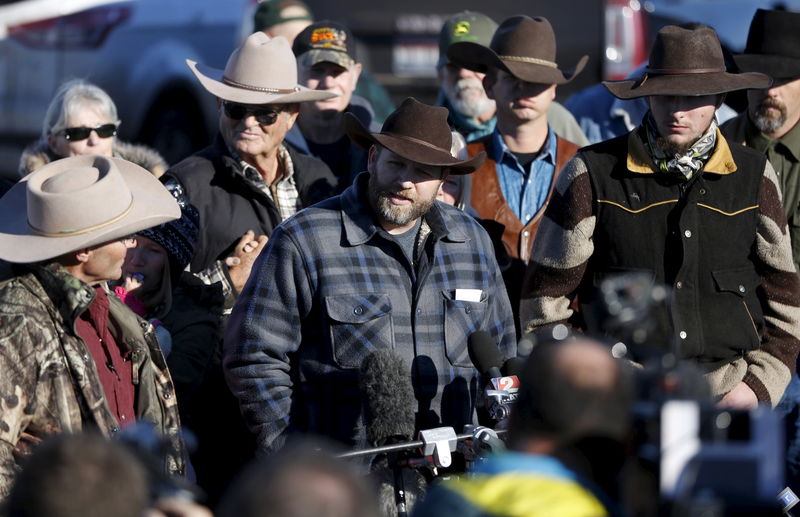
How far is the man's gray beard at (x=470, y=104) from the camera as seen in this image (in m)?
7.48

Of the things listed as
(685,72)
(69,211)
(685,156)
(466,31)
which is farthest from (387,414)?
(466,31)

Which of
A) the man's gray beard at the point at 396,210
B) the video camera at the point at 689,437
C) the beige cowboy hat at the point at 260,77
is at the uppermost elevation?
the video camera at the point at 689,437

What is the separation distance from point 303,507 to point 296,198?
13.0ft

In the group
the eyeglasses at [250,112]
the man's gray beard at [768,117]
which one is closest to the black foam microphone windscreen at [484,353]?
the eyeglasses at [250,112]

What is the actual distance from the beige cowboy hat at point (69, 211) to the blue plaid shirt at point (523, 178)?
6.96 feet

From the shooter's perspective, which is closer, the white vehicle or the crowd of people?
the crowd of people

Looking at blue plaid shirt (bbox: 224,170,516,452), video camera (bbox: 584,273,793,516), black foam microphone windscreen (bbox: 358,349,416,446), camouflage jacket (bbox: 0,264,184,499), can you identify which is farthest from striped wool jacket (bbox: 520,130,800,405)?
video camera (bbox: 584,273,793,516)

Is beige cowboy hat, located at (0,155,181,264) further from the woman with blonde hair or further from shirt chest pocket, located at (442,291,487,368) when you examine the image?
the woman with blonde hair

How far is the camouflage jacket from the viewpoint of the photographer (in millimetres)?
4348

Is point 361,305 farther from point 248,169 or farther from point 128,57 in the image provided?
point 128,57

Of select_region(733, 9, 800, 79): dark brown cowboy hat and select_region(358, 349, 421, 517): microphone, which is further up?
select_region(733, 9, 800, 79): dark brown cowboy hat

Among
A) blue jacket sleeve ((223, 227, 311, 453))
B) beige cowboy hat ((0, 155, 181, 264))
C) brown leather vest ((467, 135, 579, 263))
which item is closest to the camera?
beige cowboy hat ((0, 155, 181, 264))

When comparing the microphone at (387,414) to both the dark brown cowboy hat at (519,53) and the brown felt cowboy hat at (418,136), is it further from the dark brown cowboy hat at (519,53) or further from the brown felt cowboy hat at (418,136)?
the dark brown cowboy hat at (519,53)

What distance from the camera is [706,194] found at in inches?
225
